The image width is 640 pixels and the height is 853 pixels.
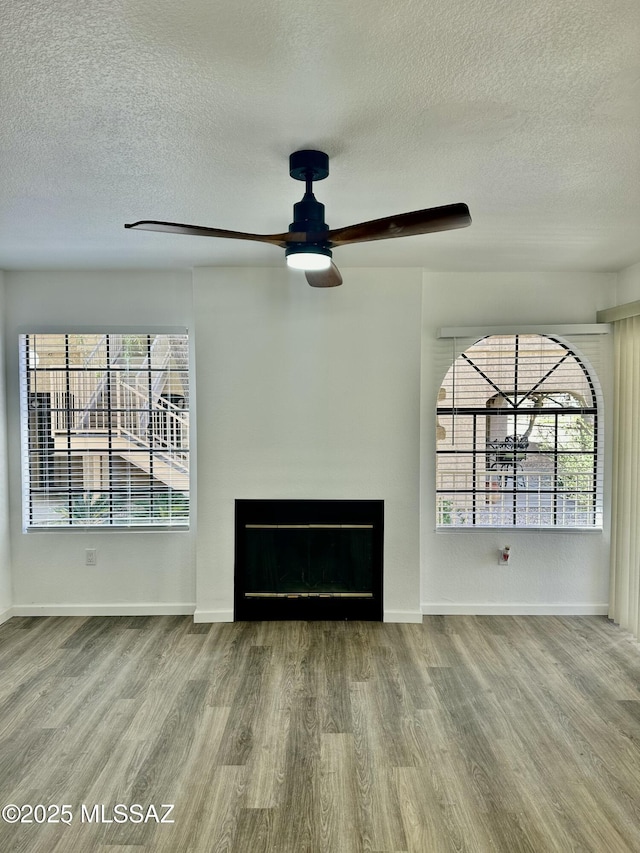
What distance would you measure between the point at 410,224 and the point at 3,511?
3694 mm

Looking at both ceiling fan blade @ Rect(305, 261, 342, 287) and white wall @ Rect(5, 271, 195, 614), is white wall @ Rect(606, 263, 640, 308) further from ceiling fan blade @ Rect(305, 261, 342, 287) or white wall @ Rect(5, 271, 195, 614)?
white wall @ Rect(5, 271, 195, 614)

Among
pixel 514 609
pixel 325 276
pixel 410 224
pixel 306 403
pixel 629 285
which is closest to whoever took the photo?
pixel 410 224

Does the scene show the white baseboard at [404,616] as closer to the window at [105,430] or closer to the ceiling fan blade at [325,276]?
the window at [105,430]

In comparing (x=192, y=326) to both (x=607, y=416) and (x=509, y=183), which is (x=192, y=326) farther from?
(x=607, y=416)

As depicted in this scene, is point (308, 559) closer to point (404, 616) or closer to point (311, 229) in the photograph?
point (404, 616)

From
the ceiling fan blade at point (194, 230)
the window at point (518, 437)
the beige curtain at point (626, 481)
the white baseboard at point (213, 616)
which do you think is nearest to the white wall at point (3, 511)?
the white baseboard at point (213, 616)

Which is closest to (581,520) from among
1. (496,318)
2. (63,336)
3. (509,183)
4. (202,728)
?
(496,318)

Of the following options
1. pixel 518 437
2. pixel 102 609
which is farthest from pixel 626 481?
pixel 102 609

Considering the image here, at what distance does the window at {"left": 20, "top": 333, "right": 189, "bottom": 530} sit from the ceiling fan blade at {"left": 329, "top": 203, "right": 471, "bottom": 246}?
2399 millimetres

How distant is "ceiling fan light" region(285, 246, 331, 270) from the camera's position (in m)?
2.14

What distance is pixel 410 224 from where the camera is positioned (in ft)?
6.17

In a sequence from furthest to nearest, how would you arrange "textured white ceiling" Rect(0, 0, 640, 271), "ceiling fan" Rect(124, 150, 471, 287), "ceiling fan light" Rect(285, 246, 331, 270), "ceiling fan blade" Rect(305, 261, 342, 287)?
"ceiling fan blade" Rect(305, 261, 342, 287)
"ceiling fan light" Rect(285, 246, 331, 270)
"ceiling fan" Rect(124, 150, 471, 287)
"textured white ceiling" Rect(0, 0, 640, 271)

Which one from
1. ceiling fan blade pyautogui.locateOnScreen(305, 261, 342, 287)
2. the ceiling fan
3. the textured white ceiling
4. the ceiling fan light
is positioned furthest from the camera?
ceiling fan blade pyautogui.locateOnScreen(305, 261, 342, 287)

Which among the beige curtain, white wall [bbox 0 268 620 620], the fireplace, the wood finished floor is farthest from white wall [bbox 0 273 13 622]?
the beige curtain
